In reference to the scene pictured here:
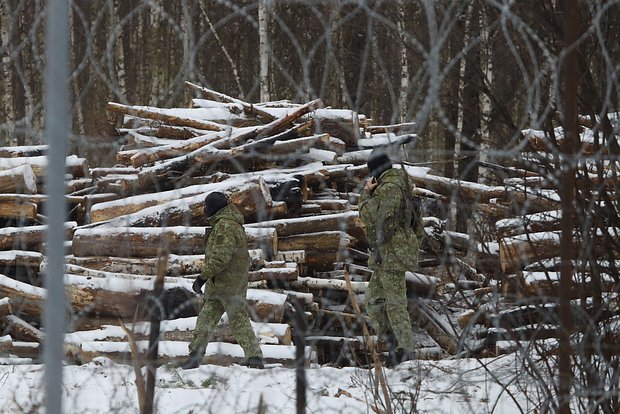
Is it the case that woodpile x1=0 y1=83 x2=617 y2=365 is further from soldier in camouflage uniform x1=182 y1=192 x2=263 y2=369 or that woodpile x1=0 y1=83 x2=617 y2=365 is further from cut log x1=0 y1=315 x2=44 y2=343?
soldier in camouflage uniform x1=182 y1=192 x2=263 y2=369

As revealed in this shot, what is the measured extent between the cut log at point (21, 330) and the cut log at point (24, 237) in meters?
1.14

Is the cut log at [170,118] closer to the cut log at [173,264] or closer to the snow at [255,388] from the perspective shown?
the cut log at [173,264]

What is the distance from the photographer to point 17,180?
9.30 meters

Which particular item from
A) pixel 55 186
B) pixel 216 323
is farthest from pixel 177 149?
pixel 55 186

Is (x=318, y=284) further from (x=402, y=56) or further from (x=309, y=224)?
(x=402, y=56)

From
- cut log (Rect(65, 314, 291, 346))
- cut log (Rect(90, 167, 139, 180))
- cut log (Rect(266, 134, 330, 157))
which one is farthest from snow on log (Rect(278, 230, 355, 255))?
cut log (Rect(90, 167, 139, 180))

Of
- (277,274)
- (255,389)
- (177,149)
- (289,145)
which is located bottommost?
(255,389)

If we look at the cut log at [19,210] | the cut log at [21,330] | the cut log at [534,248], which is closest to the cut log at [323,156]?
the cut log at [19,210]

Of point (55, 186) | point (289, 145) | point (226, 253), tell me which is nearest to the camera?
point (55, 186)

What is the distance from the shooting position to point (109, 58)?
2.85m

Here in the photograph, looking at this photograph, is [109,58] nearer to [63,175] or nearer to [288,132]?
[63,175]

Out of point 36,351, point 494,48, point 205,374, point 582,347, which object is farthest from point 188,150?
point 582,347

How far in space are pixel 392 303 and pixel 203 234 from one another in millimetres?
2099

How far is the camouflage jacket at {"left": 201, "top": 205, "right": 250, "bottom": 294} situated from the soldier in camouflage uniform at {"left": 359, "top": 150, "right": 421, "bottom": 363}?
1052mm
